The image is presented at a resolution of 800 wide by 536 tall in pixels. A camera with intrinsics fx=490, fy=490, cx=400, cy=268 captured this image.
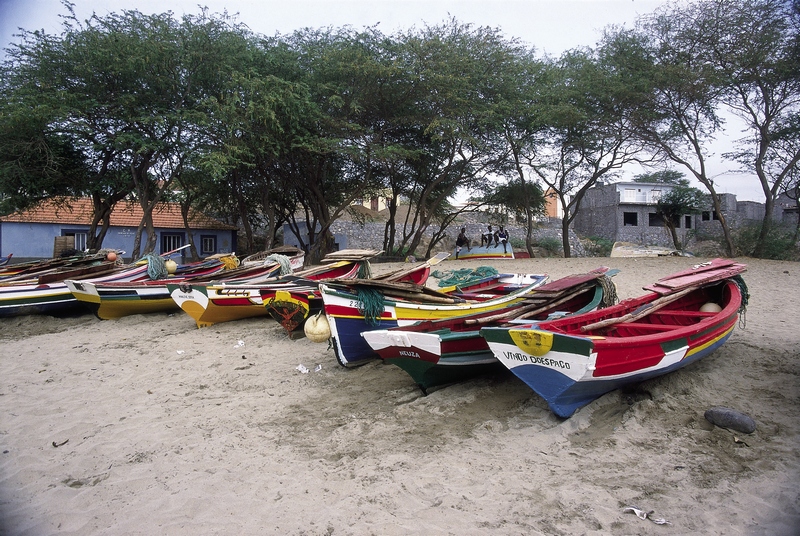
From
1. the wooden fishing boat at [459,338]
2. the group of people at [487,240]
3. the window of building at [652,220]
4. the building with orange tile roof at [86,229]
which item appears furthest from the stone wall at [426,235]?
the wooden fishing boat at [459,338]

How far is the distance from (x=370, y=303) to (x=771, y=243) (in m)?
16.9

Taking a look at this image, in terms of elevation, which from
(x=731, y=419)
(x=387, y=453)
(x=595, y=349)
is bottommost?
(x=387, y=453)

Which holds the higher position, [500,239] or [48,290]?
[500,239]

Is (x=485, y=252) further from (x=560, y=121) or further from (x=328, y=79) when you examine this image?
(x=328, y=79)

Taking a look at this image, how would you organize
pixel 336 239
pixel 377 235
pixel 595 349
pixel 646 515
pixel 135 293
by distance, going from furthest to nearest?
1. pixel 377 235
2. pixel 336 239
3. pixel 135 293
4. pixel 595 349
5. pixel 646 515

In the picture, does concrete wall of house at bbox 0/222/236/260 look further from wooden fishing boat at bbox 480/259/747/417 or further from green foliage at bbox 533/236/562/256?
wooden fishing boat at bbox 480/259/747/417

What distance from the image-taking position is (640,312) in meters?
5.13

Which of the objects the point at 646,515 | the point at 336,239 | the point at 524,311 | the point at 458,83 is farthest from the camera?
the point at 336,239

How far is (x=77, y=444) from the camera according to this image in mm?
4594

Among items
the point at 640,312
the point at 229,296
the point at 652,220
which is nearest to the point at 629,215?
the point at 652,220

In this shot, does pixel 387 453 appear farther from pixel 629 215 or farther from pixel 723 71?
pixel 629 215

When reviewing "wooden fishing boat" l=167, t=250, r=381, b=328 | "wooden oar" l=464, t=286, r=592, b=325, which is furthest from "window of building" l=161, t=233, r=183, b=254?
"wooden oar" l=464, t=286, r=592, b=325

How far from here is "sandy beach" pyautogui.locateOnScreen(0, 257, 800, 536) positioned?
324 cm

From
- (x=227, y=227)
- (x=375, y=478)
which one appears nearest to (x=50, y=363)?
(x=375, y=478)
